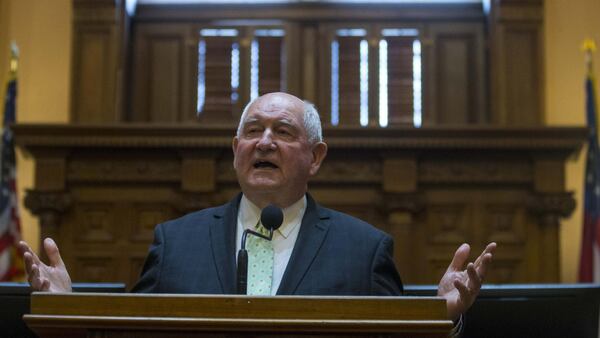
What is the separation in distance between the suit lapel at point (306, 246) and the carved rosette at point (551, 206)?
3756 mm

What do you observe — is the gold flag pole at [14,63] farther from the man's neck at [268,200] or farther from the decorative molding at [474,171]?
the man's neck at [268,200]

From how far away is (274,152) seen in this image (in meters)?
3.59

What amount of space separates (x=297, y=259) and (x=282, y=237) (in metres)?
0.22

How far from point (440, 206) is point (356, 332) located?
4992mm

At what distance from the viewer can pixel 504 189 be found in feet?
23.8

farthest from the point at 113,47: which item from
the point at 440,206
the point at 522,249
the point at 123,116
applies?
the point at 522,249

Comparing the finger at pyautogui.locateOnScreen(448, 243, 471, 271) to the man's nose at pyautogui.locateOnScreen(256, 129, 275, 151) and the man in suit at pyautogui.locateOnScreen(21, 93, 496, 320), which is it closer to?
the man in suit at pyautogui.locateOnScreen(21, 93, 496, 320)

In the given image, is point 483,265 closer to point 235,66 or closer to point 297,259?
point 297,259

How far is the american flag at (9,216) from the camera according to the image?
7.61 m

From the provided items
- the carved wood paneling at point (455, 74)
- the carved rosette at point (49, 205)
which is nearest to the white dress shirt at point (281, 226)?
the carved rosette at point (49, 205)

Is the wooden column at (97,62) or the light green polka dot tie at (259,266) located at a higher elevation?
the wooden column at (97,62)

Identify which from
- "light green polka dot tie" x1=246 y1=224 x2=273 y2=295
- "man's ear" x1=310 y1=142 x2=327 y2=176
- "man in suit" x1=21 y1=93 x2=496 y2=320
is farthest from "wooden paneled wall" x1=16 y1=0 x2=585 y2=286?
"light green polka dot tie" x1=246 y1=224 x2=273 y2=295

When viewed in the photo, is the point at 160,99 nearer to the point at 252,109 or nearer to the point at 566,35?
the point at 566,35

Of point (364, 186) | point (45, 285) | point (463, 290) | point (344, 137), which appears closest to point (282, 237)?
point (463, 290)
